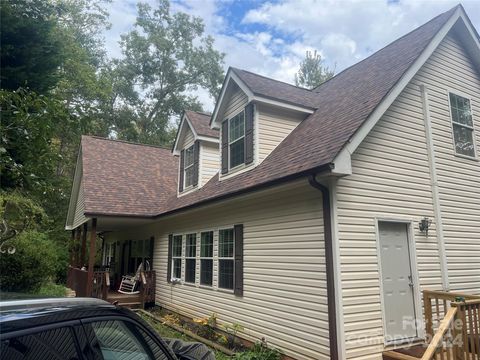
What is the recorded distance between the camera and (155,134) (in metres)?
31.1

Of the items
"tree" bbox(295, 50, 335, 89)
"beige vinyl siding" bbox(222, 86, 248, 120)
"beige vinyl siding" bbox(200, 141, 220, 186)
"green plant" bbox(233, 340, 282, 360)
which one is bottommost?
"green plant" bbox(233, 340, 282, 360)

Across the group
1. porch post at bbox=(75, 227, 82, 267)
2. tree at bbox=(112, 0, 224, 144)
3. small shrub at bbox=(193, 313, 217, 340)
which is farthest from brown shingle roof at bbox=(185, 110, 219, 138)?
tree at bbox=(112, 0, 224, 144)

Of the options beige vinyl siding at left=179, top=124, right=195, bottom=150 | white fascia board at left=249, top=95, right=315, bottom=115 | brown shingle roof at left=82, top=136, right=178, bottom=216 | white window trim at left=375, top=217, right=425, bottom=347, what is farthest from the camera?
brown shingle roof at left=82, top=136, right=178, bottom=216

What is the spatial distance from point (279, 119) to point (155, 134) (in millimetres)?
24148

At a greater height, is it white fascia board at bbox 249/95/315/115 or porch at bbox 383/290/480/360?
white fascia board at bbox 249/95/315/115

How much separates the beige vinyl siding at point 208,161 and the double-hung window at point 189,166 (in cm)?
67

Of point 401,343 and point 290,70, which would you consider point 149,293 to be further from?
point 290,70

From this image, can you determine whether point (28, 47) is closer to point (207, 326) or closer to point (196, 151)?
point (196, 151)

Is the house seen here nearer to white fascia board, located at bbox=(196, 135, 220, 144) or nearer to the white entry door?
the white entry door

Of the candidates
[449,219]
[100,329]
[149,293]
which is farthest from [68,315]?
[149,293]

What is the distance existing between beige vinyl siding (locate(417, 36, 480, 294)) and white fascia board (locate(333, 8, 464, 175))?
0.54 meters

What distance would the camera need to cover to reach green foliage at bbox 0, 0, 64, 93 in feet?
23.6

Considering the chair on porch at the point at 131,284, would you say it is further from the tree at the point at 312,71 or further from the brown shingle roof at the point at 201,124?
the tree at the point at 312,71

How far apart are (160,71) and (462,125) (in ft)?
93.9
